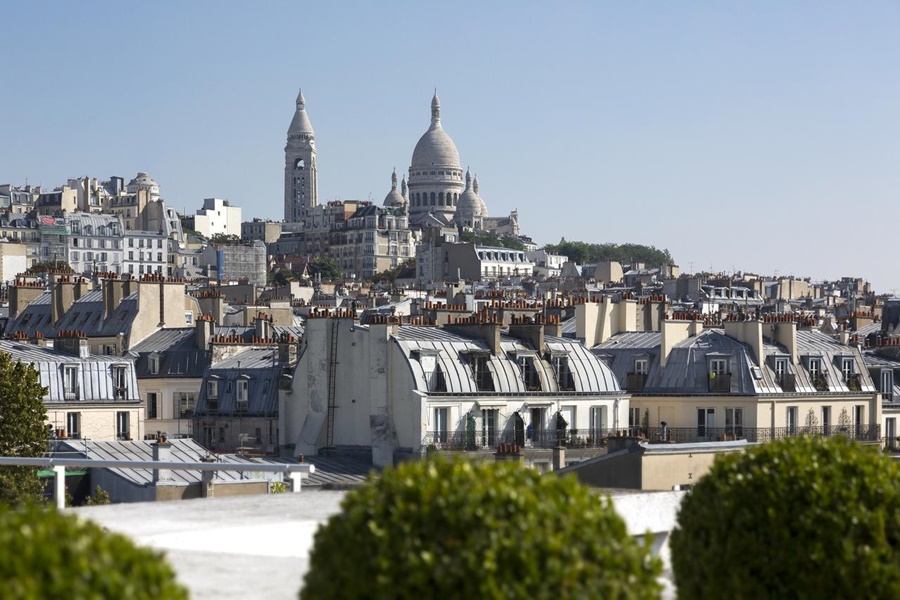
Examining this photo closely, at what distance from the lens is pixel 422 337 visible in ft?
149

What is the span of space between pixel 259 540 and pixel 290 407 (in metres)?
35.1

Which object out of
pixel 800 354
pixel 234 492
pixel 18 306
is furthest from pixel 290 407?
pixel 18 306

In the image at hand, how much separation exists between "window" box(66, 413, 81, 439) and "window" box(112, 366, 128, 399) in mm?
1805

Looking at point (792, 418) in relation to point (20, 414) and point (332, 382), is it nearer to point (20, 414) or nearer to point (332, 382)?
point (332, 382)

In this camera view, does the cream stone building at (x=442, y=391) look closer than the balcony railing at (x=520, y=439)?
No

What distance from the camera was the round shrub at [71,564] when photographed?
6.35m

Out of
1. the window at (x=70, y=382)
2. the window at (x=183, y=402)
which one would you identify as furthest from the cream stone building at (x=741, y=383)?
the window at (x=70, y=382)

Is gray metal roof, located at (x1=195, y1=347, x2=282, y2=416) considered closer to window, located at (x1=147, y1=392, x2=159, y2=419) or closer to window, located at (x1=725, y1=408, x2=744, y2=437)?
window, located at (x1=147, y1=392, x2=159, y2=419)

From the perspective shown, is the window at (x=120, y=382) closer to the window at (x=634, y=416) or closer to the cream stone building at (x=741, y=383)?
the cream stone building at (x=741, y=383)

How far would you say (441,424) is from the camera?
144 feet

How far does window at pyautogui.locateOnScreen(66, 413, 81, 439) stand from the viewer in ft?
161

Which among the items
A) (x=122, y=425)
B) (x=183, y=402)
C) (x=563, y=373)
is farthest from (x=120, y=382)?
(x=563, y=373)

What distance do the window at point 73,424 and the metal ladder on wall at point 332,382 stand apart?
26.6 ft

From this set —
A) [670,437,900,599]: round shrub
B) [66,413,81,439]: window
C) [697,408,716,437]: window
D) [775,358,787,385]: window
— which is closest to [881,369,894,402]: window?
[775,358,787,385]: window
